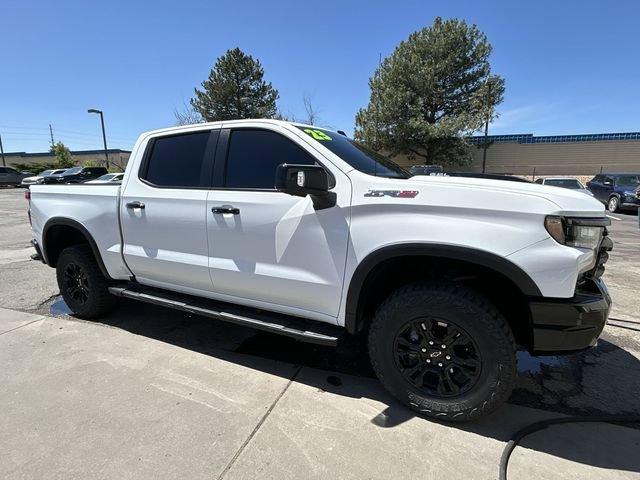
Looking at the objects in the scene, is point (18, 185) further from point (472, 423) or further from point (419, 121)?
point (472, 423)

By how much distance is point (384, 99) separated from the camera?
32000 millimetres

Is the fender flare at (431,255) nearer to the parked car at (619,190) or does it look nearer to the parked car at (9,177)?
the parked car at (619,190)

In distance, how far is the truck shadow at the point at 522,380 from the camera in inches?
96.0

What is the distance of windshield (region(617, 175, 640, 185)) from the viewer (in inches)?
674

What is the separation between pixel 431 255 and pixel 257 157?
5.07 ft

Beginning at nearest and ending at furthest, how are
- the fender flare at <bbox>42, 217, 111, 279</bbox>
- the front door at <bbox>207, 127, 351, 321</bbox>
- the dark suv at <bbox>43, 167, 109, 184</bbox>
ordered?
the front door at <bbox>207, 127, 351, 321</bbox> < the fender flare at <bbox>42, 217, 111, 279</bbox> < the dark suv at <bbox>43, 167, 109, 184</bbox>

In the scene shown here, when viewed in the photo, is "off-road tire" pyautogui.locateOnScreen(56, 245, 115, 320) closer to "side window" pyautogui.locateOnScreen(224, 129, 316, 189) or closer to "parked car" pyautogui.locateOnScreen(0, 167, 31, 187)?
"side window" pyautogui.locateOnScreen(224, 129, 316, 189)

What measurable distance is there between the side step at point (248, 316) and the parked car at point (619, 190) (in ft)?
58.9

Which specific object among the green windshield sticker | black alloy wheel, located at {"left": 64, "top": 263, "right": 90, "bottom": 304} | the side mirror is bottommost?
black alloy wheel, located at {"left": 64, "top": 263, "right": 90, "bottom": 304}

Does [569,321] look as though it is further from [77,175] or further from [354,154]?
[77,175]

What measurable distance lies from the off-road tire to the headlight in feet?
13.3

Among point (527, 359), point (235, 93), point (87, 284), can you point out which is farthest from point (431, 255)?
point (235, 93)

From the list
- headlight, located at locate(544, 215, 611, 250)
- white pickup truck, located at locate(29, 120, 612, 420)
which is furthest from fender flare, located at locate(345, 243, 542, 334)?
headlight, located at locate(544, 215, 611, 250)

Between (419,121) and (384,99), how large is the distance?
11.1ft
